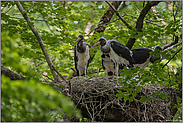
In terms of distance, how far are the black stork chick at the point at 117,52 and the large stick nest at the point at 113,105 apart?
57cm

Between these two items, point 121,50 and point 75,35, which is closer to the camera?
point 121,50

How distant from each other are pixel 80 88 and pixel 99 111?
0.49 meters

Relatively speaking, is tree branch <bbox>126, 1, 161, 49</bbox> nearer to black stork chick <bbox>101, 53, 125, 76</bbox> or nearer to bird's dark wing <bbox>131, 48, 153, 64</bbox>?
bird's dark wing <bbox>131, 48, 153, 64</bbox>

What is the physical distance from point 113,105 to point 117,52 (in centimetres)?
97

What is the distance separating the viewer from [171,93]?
3080 millimetres

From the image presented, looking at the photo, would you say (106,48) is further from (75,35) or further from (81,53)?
(75,35)

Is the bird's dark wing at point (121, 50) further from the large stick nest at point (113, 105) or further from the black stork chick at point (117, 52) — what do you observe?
the large stick nest at point (113, 105)

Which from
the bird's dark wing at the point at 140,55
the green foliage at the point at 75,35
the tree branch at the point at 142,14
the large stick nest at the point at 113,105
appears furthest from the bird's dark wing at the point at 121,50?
the large stick nest at the point at 113,105

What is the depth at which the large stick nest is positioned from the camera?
2717 millimetres

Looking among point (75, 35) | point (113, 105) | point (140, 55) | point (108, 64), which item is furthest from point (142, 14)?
point (113, 105)

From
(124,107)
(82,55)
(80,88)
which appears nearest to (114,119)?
(124,107)

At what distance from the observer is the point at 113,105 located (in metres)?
2.81

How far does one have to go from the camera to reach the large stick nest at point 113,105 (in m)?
2.72

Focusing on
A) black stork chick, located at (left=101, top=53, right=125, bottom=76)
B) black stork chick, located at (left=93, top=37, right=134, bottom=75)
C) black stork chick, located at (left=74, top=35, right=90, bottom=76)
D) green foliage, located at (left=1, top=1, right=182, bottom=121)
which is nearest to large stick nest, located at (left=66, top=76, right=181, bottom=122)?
green foliage, located at (left=1, top=1, right=182, bottom=121)
